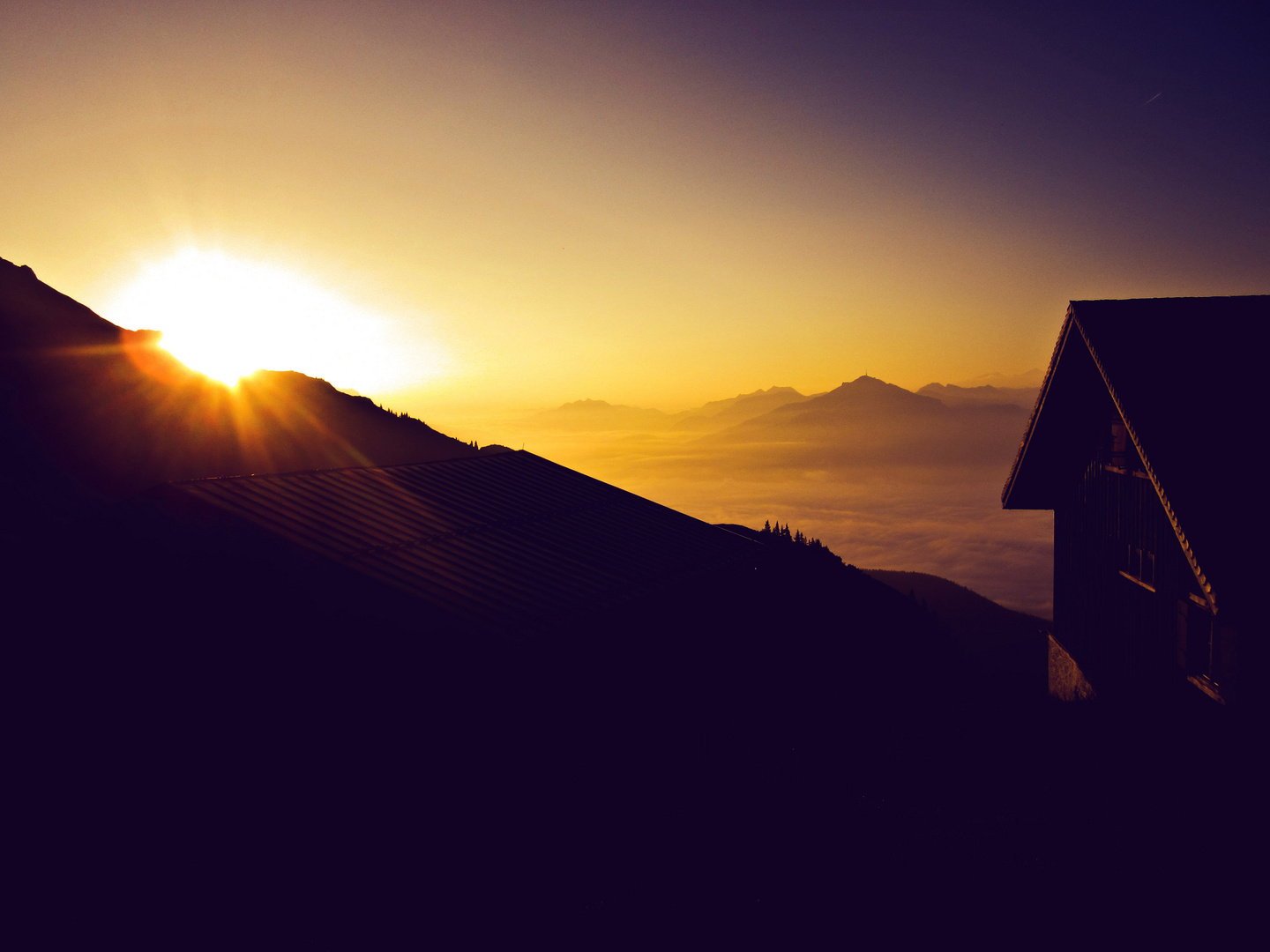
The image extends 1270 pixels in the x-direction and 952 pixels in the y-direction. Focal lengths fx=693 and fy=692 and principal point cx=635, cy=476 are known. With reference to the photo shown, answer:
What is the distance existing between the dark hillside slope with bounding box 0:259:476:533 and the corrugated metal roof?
70.3 feet

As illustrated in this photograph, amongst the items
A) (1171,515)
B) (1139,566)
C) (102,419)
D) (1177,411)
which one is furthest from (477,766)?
(102,419)

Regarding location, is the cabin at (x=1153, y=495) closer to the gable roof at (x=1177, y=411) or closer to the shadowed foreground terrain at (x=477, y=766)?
the gable roof at (x=1177, y=411)

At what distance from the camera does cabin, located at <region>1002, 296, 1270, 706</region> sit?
980 cm

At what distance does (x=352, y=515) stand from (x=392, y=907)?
607 centimetres

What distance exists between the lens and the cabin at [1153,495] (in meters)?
9.80

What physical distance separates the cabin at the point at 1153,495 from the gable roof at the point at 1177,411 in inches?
0.9

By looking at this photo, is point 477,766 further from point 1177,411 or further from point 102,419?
point 102,419

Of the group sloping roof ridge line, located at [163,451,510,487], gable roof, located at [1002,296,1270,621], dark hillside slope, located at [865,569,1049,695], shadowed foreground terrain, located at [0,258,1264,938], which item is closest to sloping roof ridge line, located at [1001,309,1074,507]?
gable roof, located at [1002,296,1270,621]

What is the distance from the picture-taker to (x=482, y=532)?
12.7 metres

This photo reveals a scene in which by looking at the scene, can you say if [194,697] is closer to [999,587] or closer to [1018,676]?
[1018,676]

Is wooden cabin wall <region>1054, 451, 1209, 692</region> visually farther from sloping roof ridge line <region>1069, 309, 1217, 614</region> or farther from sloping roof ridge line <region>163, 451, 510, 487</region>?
sloping roof ridge line <region>163, 451, 510, 487</region>

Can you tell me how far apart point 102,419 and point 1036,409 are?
4659 cm

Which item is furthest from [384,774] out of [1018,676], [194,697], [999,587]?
[999,587]

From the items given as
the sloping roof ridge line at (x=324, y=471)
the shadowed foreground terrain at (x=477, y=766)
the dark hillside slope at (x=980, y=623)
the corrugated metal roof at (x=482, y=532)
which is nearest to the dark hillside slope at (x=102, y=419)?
the sloping roof ridge line at (x=324, y=471)
